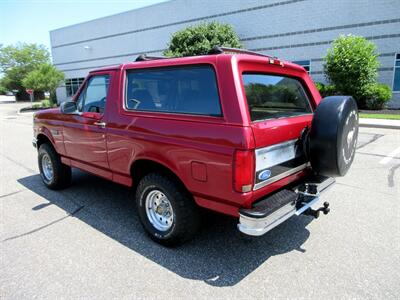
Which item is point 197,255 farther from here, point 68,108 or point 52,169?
point 52,169

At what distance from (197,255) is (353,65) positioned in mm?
15510

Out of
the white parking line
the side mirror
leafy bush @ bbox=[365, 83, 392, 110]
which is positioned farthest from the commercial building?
the side mirror

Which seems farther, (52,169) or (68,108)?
(52,169)

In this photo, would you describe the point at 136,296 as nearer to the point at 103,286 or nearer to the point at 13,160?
the point at 103,286

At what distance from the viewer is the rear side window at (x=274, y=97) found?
2.84 m

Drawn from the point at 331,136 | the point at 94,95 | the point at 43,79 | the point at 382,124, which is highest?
the point at 43,79

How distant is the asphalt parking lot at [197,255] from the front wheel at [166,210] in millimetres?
175

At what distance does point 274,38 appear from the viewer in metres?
20.9

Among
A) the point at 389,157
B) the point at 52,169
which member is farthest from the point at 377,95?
the point at 52,169

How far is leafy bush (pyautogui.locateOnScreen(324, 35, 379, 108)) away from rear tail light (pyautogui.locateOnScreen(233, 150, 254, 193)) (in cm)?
1541

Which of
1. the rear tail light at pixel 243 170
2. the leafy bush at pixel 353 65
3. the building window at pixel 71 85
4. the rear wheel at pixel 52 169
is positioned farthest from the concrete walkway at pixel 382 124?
the building window at pixel 71 85

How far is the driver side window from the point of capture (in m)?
3.91

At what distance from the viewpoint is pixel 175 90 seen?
10.3 ft

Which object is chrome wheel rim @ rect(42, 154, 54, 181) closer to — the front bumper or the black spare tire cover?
the front bumper
